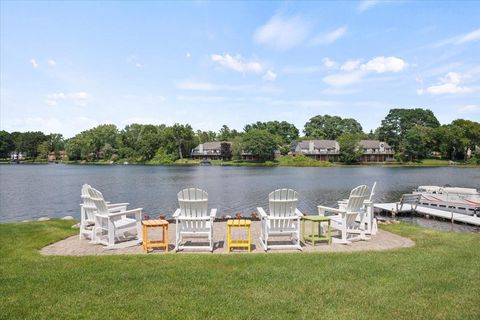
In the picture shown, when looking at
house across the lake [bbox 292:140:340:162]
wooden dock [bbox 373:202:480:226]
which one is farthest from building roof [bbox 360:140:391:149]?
wooden dock [bbox 373:202:480:226]

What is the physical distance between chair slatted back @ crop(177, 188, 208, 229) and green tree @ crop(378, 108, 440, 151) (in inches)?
4070

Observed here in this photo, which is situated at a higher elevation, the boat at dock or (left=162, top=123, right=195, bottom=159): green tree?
(left=162, top=123, right=195, bottom=159): green tree

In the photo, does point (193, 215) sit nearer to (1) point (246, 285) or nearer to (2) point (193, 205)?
(2) point (193, 205)

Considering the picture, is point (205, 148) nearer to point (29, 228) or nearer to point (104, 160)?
point (104, 160)

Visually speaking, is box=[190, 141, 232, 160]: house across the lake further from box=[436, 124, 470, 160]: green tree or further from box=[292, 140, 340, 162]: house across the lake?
box=[436, 124, 470, 160]: green tree

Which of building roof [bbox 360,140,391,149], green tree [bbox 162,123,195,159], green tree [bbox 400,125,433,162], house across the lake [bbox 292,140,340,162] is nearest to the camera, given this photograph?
green tree [bbox 400,125,433,162]

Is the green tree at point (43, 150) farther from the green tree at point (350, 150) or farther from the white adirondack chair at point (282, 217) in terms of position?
the white adirondack chair at point (282, 217)

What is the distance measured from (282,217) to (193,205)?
86.8 inches

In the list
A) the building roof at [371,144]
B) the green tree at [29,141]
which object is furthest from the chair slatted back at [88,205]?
the green tree at [29,141]

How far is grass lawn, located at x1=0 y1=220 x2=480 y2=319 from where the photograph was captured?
467 centimetres

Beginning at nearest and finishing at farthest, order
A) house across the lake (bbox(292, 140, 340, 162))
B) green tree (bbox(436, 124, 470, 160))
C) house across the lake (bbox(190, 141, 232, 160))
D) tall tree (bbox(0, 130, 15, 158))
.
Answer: green tree (bbox(436, 124, 470, 160))
house across the lake (bbox(292, 140, 340, 162))
house across the lake (bbox(190, 141, 232, 160))
tall tree (bbox(0, 130, 15, 158))

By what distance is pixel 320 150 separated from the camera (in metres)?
103

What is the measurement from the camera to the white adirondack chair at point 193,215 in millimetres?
8742

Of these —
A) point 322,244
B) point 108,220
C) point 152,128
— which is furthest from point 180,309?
point 152,128
